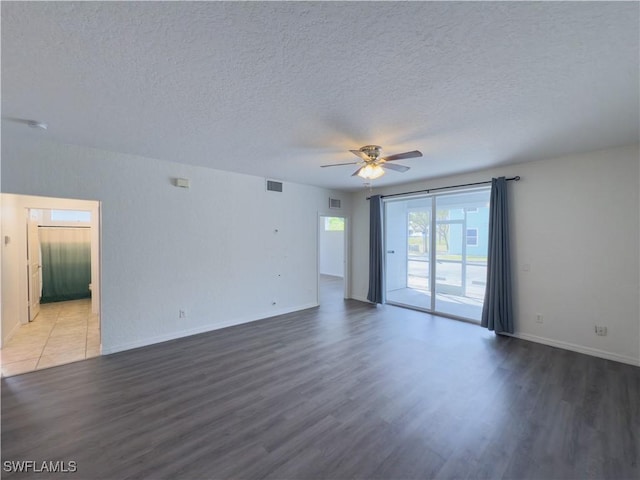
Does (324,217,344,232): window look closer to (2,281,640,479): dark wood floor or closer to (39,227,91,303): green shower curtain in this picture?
(2,281,640,479): dark wood floor

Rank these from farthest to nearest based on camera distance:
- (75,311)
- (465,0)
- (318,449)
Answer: (75,311), (318,449), (465,0)

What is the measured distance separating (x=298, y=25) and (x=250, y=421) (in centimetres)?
284

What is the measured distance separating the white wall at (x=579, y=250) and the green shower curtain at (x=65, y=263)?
9.38 meters

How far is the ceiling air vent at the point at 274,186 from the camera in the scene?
517cm

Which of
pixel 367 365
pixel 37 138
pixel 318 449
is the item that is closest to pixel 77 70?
pixel 37 138

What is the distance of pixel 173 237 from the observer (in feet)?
13.5

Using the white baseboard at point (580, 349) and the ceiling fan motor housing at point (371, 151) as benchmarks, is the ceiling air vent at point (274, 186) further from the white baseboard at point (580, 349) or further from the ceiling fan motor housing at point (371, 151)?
the white baseboard at point (580, 349)

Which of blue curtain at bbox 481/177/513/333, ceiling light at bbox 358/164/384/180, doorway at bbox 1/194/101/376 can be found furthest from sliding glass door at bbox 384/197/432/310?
doorway at bbox 1/194/101/376

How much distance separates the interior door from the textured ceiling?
3.19 m

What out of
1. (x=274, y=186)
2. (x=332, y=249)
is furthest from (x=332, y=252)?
(x=274, y=186)

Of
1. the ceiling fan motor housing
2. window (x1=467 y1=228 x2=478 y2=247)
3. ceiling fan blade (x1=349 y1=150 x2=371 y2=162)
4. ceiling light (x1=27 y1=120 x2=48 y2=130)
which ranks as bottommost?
window (x1=467 y1=228 x2=478 y2=247)

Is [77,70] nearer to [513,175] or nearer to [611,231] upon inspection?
[513,175]

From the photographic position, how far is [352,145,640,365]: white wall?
3.37 meters

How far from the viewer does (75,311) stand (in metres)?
5.61
